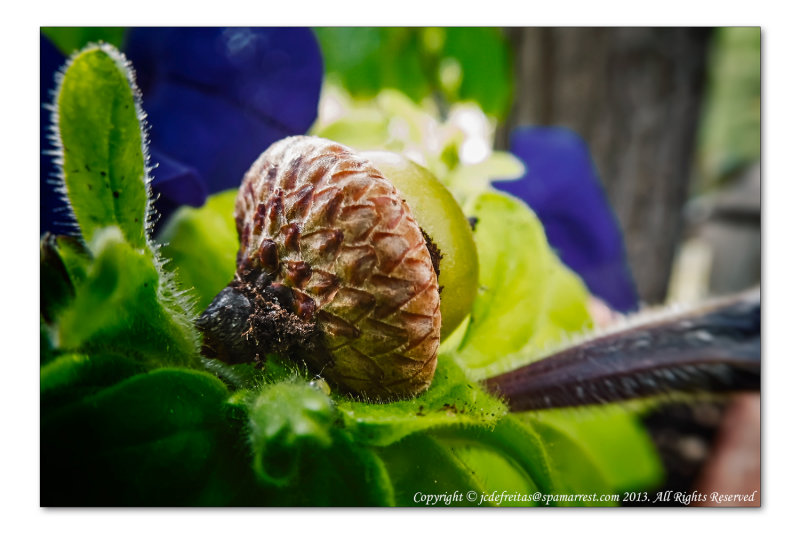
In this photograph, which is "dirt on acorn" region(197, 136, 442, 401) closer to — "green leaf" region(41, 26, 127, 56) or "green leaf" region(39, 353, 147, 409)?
"green leaf" region(39, 353, 147, 409)

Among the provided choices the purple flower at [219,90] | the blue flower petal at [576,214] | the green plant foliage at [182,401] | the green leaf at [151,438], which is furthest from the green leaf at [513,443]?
the blue flower petal at [576,214]

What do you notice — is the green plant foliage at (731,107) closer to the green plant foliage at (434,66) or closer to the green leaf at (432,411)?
the green plant foliage at (434,66)

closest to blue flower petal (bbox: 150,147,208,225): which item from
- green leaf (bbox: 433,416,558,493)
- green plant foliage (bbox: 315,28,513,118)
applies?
green leaf (bbox: 433,416,558,493)

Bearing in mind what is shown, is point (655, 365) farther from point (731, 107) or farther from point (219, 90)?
point (731, 107)

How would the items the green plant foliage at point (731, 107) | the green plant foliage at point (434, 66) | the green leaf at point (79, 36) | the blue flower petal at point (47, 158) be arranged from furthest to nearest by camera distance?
the green plant foliage at point (434, 66) < the green plant foliage at point (731, 107) < the green leaf at point (79, 36) < the blue flower petal at point (47, 158)
